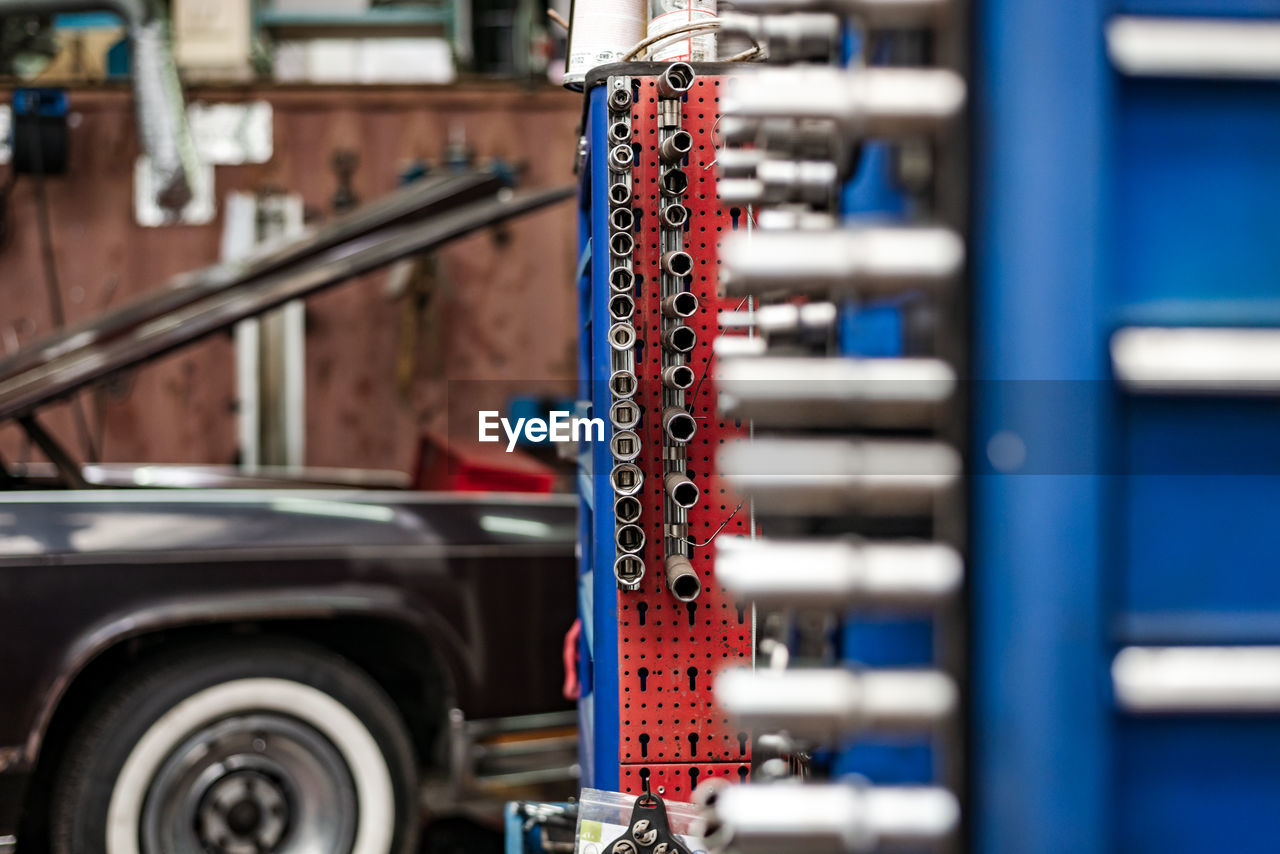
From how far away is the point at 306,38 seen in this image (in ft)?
19.5

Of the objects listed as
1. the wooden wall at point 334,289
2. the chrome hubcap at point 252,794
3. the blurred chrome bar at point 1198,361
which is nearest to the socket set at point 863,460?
the blurred chrome bar at point 1198,361

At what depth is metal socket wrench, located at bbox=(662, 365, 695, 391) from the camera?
169 cm

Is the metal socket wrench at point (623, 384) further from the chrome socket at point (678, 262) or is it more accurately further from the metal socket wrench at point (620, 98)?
the metal socket wrench at point (620, 98)

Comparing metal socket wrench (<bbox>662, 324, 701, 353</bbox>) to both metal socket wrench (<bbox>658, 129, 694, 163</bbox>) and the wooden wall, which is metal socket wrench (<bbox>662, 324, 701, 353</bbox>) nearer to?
metal socket wrench (<bbox>658, 129, 694, 163</bbox>)

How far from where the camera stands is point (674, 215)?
1.71 m

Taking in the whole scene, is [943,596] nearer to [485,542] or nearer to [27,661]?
[485,542]

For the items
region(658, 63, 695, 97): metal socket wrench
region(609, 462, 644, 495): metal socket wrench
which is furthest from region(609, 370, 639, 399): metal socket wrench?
region(658, 63, 695, 97): metal socket wrench

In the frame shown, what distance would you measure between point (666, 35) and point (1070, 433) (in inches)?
50.8

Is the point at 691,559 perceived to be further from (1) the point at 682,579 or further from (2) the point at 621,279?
(2) the point at 621,279

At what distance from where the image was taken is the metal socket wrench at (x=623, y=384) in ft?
5.47

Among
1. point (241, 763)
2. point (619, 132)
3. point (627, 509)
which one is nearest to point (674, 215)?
point (619, 132)

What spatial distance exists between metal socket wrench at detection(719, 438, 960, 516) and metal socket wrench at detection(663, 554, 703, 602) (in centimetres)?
102

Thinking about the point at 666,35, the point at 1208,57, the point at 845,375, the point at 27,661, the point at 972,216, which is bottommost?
the point at 27,661

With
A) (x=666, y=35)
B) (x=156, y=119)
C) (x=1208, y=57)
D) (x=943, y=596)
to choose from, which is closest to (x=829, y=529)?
(x=943, y=596)
